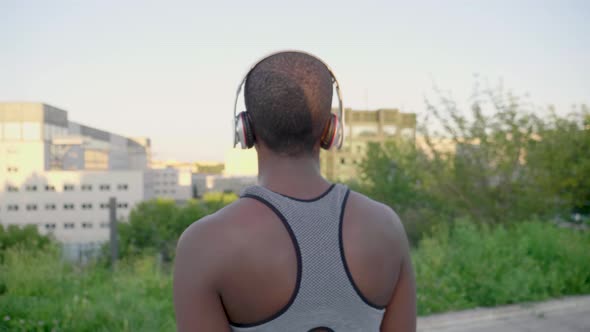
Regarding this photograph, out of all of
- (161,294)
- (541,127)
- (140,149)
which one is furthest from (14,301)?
(140,149)

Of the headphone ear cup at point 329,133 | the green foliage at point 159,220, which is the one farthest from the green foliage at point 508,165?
the green foliage at point 159,220

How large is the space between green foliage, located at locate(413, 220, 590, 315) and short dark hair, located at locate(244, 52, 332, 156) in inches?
185

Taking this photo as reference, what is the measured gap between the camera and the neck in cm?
133

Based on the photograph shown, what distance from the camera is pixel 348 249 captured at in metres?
1.30

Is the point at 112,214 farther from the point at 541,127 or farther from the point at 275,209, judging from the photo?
the point at 541,127

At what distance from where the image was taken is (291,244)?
1248mm

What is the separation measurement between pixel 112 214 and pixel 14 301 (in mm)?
3499

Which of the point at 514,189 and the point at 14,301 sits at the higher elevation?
the point at 514,189

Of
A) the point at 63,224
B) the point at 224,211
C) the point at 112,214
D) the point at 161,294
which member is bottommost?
the point at 63,224

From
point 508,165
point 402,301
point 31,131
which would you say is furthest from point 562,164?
point 31,131

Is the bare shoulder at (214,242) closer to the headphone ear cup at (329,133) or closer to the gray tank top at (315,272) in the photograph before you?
the gray tank top at (315,272)

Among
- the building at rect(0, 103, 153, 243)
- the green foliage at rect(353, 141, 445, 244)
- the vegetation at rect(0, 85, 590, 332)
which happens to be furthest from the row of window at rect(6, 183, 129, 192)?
the vegetation at rect(0, 85, 590, 332)

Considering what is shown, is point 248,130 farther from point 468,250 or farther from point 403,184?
point 403,184

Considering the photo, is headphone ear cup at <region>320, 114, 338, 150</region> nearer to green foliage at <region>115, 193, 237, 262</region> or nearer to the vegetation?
the vegetation
